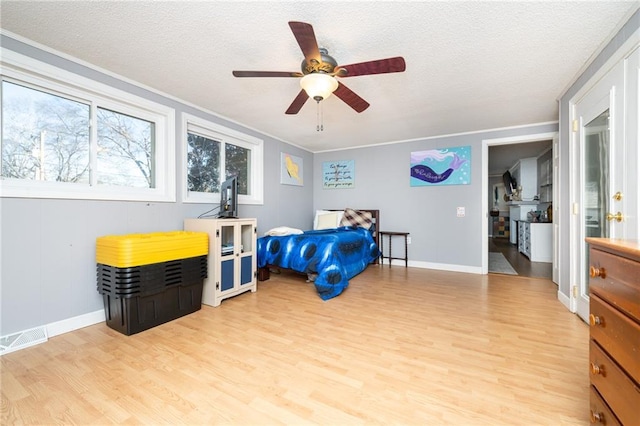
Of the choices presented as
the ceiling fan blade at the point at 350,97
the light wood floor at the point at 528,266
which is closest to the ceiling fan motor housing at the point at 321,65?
the ceiling fan blade at the point at 350,97

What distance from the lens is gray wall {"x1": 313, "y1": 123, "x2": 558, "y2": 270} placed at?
4.11m

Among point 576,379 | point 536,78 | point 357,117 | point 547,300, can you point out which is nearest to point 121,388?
point 576,379

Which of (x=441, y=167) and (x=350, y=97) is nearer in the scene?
(x=350, y=97)

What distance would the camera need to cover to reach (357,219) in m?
4.78

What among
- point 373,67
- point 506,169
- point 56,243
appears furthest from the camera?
point 506,169

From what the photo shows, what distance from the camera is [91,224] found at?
2.27 metres

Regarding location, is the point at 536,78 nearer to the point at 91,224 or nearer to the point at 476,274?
the point at 476,274

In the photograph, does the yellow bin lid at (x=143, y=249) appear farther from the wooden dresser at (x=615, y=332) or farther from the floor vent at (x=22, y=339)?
the wooden dresser at (x=615, y=332)

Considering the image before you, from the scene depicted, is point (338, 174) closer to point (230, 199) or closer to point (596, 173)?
point (230, 199)

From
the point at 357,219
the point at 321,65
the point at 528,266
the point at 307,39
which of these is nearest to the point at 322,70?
the point at 321,65

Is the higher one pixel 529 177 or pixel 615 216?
pixel 529 177

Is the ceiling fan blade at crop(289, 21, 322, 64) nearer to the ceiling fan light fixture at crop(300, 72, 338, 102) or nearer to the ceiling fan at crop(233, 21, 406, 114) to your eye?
the ceiling fan at crop(233, 21, 406, 114)

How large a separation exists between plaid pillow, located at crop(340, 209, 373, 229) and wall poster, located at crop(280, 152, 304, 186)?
114cm

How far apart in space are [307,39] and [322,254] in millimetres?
2251
